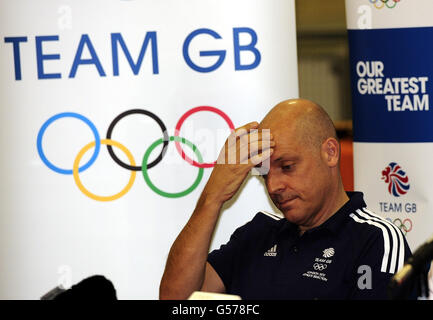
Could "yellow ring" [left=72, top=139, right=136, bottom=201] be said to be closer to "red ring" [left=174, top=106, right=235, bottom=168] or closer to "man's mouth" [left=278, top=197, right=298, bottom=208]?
"red ring" [left=174, top=106, right=235, bottom=168]

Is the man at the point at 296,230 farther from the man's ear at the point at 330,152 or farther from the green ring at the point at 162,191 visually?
the green ring at the point at 162,191

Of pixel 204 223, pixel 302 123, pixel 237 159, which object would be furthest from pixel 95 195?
pixel 302 123

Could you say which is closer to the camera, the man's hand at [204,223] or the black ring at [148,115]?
the man's hand at [204,223]

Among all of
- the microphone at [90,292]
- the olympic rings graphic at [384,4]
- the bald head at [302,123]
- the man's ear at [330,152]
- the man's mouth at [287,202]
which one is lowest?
the man's mouth at [287,202]

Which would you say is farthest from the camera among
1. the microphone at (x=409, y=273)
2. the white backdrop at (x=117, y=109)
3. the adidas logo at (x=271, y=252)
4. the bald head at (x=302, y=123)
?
the white backdrop at (x=117, y=109)

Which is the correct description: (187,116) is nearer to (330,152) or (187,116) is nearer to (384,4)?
(330,152)

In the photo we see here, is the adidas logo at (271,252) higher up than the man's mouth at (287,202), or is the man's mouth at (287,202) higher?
the man's mouth at (287,202)

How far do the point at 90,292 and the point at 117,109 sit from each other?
6.87ft

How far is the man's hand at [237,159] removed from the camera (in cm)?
257

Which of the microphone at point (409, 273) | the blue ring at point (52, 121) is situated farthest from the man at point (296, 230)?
the microphone at point (409, 273)

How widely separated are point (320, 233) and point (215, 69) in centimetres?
105

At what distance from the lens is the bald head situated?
2.56 meters

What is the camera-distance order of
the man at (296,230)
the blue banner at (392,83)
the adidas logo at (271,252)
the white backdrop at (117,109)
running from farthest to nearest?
the blue banner at (392,83) < the white backdrop at (117,109) < the adidas logo at (271,252) < the man at (296,230)

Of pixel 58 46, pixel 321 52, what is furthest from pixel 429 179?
pixel 321 52
